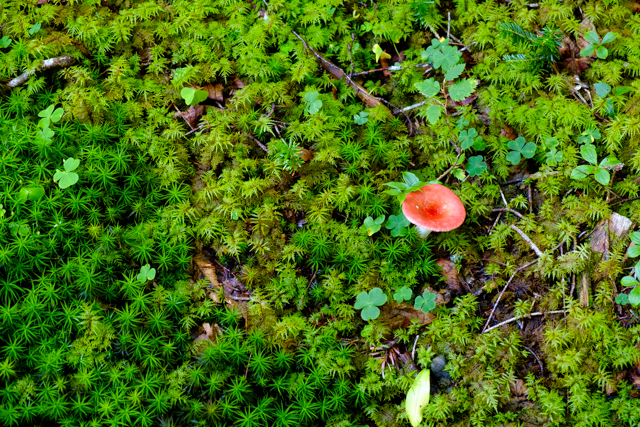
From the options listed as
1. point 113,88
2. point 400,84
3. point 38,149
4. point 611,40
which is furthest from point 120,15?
point 611,40

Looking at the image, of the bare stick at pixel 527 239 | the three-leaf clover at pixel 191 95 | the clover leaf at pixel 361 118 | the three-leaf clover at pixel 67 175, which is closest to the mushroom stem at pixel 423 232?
the bare stick at pixel 527 239

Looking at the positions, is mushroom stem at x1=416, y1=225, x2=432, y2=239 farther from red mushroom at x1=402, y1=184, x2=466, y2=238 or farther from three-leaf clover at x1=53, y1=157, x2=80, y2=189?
three-leaf clover at x1=53, y1=157, x2=80, y2=189

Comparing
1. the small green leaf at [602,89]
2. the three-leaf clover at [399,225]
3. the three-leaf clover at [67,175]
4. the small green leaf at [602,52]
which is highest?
the small green leaf at [602,52]

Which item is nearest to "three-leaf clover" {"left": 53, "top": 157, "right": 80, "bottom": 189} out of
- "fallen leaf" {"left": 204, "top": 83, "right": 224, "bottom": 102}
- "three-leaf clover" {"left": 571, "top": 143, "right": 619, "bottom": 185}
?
"fallen leaf" {"left": 204, "top": 83, "right": 224, "bottom": 102}

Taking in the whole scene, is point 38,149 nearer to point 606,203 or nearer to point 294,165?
point 294,165

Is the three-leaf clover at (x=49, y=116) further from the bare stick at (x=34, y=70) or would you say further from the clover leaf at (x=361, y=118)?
the clover leaf at (x=361, y=118)
